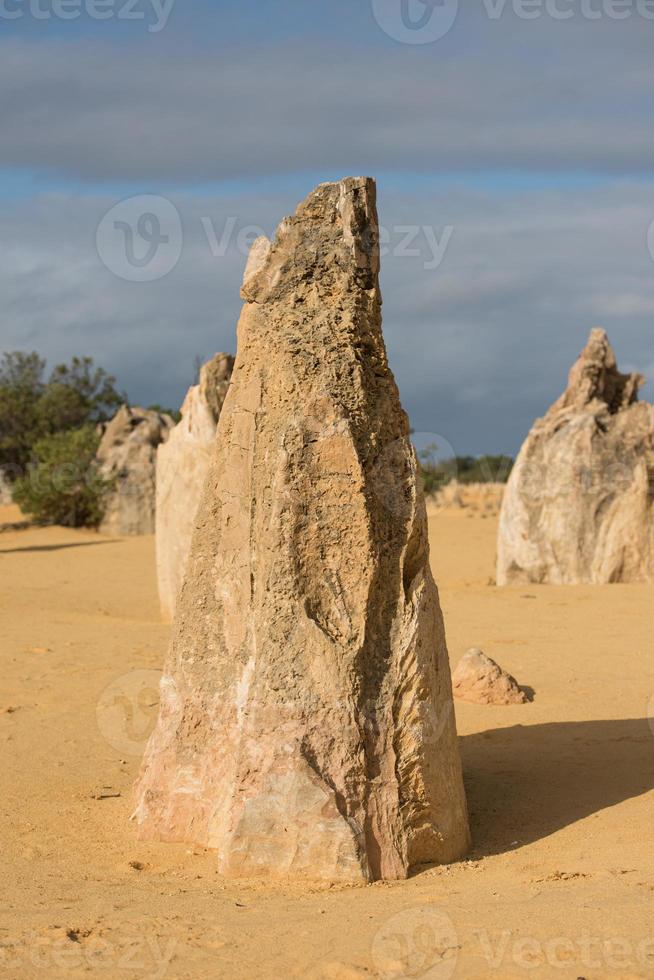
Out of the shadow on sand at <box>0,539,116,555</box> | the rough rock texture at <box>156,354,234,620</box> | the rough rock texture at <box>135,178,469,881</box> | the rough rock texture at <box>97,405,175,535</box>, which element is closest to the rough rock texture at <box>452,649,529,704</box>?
the rough rock texture at <box>135,178,469,881</box>

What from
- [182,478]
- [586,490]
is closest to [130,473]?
[586,490]

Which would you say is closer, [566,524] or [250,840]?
[250,840]

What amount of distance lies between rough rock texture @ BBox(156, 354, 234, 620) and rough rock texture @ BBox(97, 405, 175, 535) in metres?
10.0

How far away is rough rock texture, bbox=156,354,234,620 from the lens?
999cm

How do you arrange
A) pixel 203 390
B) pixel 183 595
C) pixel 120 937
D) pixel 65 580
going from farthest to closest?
1. pixel 65 580
2. pixel 203 390
3. pixel 183 595
4. pixel 120 937

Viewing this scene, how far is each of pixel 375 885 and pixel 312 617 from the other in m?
1.01

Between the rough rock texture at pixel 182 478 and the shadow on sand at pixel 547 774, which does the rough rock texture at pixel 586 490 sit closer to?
the rough rock texture at pixel 182 478

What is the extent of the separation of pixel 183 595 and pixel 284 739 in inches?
36.1

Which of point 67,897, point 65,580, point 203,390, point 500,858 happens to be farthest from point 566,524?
point 67,897

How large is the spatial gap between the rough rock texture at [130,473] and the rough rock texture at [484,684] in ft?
45.6

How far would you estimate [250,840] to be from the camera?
4.20m

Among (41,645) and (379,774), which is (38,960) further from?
(41,645)

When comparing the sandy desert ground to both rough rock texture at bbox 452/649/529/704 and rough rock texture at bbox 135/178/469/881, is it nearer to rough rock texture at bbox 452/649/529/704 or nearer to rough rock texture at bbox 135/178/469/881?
rough rock texture at bbox 452/649/529/704

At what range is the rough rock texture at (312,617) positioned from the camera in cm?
424
